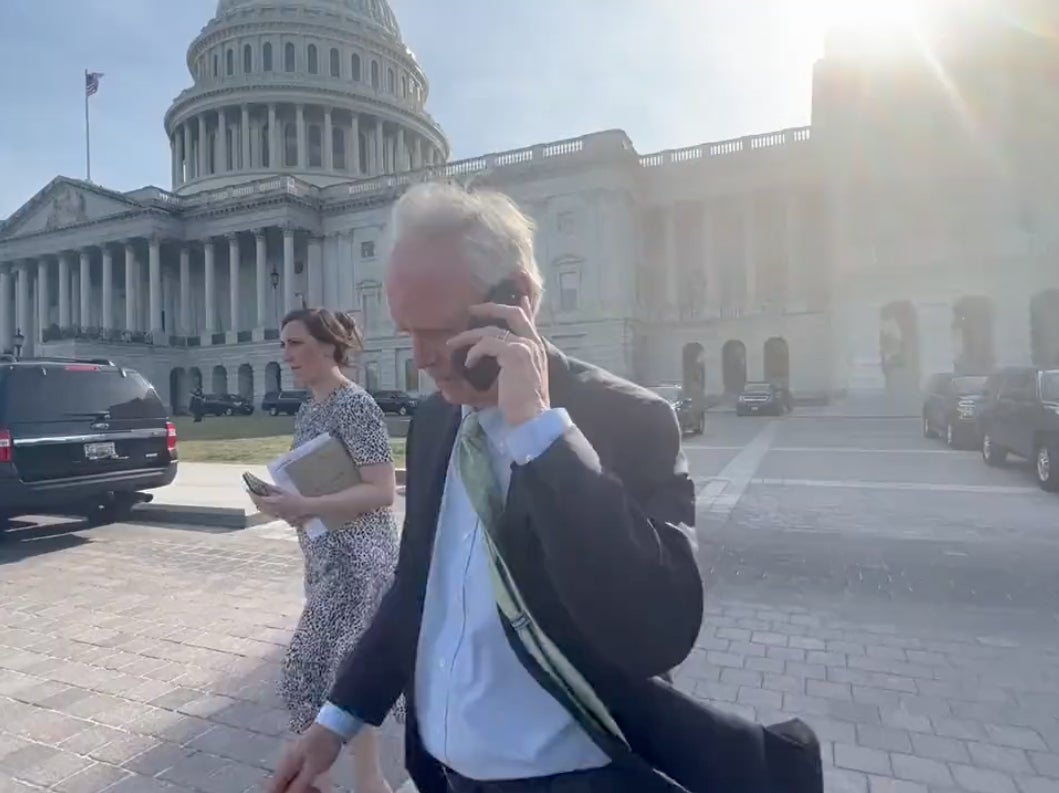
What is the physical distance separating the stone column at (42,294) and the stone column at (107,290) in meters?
6.09

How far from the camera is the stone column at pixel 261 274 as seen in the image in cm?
6034

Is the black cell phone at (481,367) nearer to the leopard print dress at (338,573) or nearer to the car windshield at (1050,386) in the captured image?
the leopard print dress at (338,573)

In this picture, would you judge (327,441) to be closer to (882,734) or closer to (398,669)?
(398,669)

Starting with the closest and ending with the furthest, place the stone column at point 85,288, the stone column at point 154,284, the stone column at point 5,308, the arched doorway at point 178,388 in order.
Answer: the stone column at point 154,284
the arched doorway at point 178,388
the stone column at point 85,288
the stone column at point 5,308

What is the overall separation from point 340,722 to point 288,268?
202 ft

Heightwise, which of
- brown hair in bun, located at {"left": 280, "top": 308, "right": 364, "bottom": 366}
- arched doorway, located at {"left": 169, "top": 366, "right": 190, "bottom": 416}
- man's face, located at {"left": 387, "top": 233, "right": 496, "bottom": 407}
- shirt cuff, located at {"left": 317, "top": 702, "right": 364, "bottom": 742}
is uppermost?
arched doorway, located at {"left": 169, "top": 366, "right": 190, "bottom": 416}

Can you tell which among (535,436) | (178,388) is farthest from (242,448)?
(178,388)

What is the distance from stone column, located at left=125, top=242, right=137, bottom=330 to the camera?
61.8 m

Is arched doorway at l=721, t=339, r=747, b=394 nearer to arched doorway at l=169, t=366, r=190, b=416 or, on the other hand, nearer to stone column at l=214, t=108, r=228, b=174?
arched doorway at l=169, t=366, r=190, b=416

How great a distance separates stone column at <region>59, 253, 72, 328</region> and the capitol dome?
14.4 meters

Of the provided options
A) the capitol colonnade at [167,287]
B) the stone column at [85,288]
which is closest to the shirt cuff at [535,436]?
the capitol colonnade at [167,287]

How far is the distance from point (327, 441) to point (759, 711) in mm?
2753

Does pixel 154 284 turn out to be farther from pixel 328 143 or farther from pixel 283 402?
pixel 283 402

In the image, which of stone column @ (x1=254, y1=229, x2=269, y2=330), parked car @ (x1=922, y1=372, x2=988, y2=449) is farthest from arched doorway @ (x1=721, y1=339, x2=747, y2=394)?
stone column @ (x1=254, y1=229, x2=269, y2=330)
